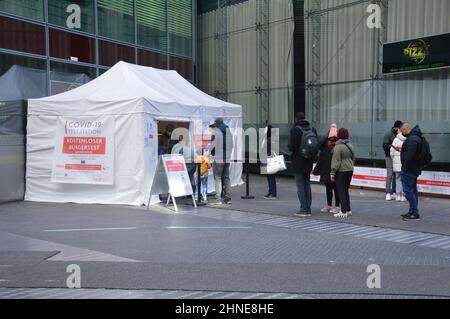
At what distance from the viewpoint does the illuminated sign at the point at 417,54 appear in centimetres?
1403

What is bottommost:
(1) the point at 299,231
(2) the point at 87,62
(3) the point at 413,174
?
(1) the point at 299,231

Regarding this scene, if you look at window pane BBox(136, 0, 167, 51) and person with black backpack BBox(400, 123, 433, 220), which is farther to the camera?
window pane BBox(136, 0, 167, 51)

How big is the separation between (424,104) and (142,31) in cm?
1034

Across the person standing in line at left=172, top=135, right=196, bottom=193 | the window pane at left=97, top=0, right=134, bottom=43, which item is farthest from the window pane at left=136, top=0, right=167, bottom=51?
the person standing in line at left=172, top=135, right=196, bottom=193

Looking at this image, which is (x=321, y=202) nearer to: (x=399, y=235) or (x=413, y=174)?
(x=413, y=174)

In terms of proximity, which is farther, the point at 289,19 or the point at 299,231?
the point at 289,19

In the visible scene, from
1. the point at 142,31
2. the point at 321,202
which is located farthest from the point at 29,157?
the point at 142,31

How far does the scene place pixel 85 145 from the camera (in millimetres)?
11672

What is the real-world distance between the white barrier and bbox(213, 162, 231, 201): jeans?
4453 millimetres

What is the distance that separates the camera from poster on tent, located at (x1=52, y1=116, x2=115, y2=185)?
11477 millimetres

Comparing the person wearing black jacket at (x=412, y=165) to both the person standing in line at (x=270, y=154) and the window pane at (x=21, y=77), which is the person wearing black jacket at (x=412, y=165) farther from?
the window pane at (x=21, y=77)

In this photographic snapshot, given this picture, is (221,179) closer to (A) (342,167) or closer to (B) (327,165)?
(B) (327,165)

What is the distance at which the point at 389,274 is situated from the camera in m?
5.82

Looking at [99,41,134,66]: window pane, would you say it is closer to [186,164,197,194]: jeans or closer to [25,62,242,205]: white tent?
[25,62,242,205]: white tent
